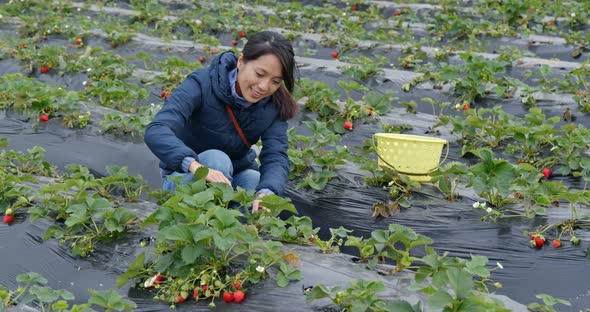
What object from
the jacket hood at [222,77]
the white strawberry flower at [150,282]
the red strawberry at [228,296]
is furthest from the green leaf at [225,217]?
the jacket hood at [222,77]

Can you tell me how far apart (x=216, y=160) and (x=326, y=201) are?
908mm

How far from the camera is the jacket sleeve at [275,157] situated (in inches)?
141

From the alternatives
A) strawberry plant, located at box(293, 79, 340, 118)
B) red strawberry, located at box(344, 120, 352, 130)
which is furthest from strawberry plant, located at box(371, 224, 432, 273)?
strawberry plant, located at box(293, 79, 340, 118)

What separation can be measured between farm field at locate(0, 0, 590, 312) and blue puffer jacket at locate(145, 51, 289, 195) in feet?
0.87

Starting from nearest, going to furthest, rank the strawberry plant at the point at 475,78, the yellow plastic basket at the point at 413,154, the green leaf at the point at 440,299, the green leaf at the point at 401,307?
the green leaf at the point at 440,299 → the green leaf at the point at 401,307 → the yellow plastic basket at the point at 413,154 → the strawberry plant at the point at 475,78

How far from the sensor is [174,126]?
3.49 meters

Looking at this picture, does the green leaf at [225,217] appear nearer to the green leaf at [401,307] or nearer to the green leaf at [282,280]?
the green leaf at [282,280]

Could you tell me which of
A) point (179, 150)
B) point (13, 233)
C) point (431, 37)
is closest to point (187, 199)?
point (179, 150)

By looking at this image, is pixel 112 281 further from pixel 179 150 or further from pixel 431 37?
pixel 431 37

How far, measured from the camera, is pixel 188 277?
2.80 meters

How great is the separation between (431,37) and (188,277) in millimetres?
7375

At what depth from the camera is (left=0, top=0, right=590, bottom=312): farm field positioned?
2764 millimetres

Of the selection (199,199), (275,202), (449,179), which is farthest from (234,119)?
(449,179)

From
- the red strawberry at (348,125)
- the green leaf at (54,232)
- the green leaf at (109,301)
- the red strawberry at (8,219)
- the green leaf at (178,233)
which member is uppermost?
the green leaf at (178,233)
